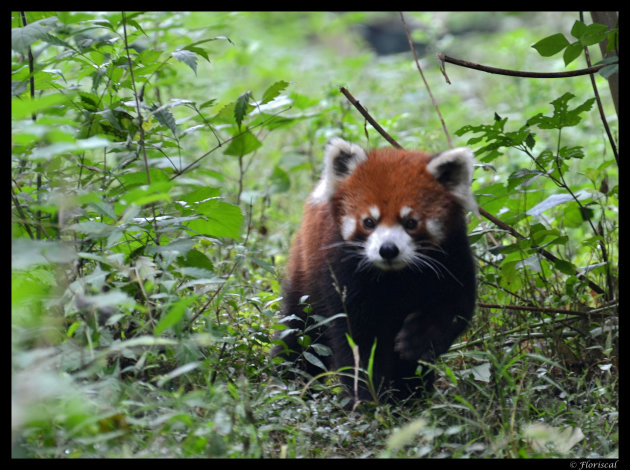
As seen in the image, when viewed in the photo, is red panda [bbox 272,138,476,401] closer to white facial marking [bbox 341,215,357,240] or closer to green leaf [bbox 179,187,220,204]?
white facial marking [bbox 341,215,357,240]

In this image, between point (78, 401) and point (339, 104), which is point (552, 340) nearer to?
point (78, 401)

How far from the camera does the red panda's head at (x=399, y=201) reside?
3330 millimetres

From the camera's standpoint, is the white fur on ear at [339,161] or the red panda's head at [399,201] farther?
the white fur on ear at [339,161]

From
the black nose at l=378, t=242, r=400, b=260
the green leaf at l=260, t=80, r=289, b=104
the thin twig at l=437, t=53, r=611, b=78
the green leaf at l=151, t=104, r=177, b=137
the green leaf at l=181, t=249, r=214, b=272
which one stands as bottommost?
the green leaf at l=181, t=249, r=214, b=272

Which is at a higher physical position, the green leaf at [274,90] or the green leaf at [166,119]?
the green leaf at [274,90]

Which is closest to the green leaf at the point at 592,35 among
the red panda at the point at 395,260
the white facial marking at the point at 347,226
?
the red panda at the point at 395,260

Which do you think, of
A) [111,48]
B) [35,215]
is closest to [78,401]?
[35,215]

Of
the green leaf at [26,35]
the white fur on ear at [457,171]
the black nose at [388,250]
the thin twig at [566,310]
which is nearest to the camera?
the green leaf at [26,35]

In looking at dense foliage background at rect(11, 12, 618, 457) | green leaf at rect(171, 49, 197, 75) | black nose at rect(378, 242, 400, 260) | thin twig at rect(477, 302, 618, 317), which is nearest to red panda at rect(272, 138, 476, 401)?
black nose at rect(378, 242, 400, 260)

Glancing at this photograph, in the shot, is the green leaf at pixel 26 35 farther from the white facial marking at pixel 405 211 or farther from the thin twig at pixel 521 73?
the white facial marking at pixel 405 211

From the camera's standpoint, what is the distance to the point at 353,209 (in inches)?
139

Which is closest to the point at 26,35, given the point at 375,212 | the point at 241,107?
the point at 241,107

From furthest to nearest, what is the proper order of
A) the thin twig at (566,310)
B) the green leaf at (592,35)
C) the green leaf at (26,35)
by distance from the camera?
1. the thin twig at (566,310)
2. the green leaf at (592,35)
3. the green leaf at (26,35)

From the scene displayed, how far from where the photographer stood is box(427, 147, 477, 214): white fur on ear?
343cm
